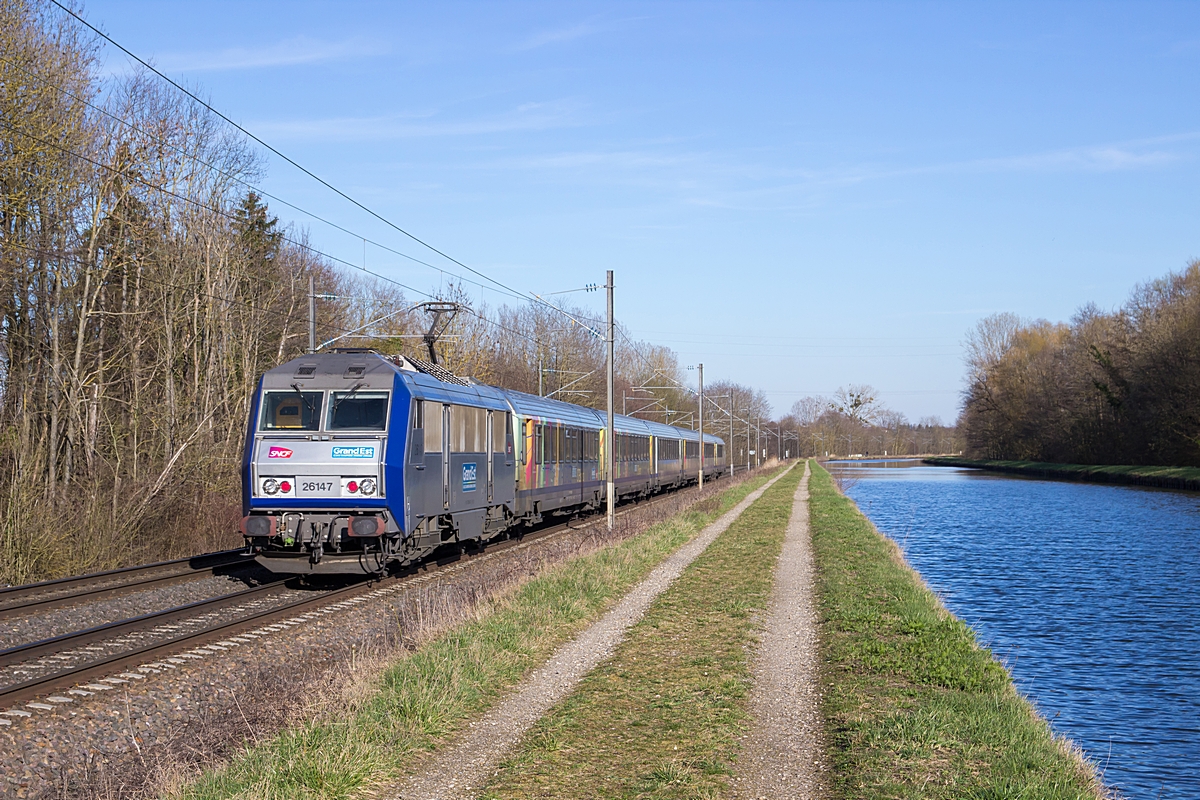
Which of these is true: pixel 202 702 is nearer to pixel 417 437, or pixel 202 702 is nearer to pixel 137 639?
pixel 137 639

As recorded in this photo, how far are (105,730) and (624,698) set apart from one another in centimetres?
434

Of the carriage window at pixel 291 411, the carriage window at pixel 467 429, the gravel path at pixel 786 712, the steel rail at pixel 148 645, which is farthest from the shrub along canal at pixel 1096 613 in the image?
the carriage window at pixel 291 411

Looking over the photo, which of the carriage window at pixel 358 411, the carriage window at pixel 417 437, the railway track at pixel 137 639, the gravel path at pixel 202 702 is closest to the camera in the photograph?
the gravel path at pixel 202 702

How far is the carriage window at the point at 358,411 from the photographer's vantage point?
1566 cm

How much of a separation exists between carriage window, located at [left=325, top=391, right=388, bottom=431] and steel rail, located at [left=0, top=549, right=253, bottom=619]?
4.03 metres

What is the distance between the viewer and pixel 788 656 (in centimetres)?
1111

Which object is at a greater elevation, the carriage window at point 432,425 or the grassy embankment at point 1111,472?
the carriage window at point 432,425

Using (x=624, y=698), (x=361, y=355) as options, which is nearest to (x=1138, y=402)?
(x=361, y=355)

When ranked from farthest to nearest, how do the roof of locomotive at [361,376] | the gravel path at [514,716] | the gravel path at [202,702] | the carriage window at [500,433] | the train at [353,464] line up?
the carriage window at [500,433]
the roof of locomotive at [361,376]
the train at [353,464]
the gravel path at [202,702]
the gravel path at [514,716]

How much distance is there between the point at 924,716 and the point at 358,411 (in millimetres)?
10044

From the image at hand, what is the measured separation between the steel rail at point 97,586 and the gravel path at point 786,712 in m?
9.64

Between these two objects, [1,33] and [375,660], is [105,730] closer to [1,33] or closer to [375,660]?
[375,660]

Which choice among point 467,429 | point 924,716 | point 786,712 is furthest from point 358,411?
point 924,716

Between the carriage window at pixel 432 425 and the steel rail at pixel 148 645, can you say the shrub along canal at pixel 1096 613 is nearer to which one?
the carriage window at pixel 432 425
